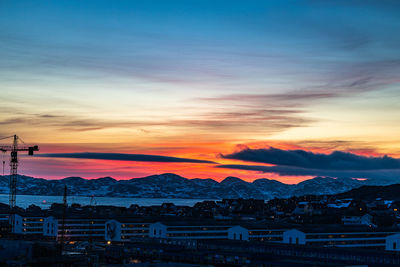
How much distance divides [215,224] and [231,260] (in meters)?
69.9

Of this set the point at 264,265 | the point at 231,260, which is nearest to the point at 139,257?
the point at 231,260

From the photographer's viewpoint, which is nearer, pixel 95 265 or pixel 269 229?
pixel 95 265

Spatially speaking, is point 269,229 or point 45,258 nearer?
point 45,258

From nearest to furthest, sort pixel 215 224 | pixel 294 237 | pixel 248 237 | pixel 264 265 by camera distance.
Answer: pixel 264 265, pixel 294 237, pixel 248 237, pixel 215 224

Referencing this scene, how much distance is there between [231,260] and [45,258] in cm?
3149

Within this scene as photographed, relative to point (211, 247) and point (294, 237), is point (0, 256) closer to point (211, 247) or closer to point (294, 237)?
point (211, 247)

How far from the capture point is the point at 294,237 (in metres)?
144

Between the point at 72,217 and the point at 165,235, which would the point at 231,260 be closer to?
the point at 165,235

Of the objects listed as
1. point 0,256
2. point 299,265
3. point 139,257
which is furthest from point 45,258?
point 299,265

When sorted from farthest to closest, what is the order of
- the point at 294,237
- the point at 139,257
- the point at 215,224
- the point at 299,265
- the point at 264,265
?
the point at 215,224
the point at 294,237
the point at 139,257
the point at 264,265
the point at 299,265

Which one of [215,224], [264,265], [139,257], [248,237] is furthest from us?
[215,224]

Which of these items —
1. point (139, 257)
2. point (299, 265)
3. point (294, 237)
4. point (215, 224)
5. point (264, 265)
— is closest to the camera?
point (299, 265)

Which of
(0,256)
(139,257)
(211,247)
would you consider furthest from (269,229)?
(0,256)

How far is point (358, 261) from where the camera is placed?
99.7m
